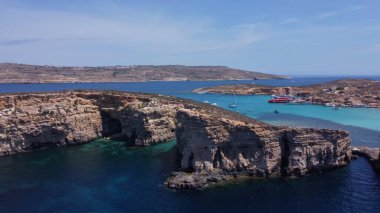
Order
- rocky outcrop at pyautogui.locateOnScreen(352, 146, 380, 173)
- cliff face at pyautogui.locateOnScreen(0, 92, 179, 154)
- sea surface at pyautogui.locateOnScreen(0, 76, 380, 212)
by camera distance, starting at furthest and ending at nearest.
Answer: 1. cliff face at pyautogui.locateOnScreen(0, 92, 179, 154)
2. rocky outcrop at pyautogui.locateOnScreen(352, 146, 380, 173)
3. sea surface at pyautogui.locateOnScreen(0, 76, 380, 212)

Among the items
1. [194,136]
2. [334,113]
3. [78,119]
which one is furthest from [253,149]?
[334,113]

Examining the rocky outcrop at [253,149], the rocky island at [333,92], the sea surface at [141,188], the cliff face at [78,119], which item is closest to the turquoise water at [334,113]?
the rocky island at [333,92]

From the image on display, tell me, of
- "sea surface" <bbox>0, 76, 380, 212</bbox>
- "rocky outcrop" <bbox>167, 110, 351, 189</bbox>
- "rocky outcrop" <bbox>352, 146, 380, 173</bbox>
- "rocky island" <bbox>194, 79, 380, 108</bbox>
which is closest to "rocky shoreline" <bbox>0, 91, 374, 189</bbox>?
"rocky outcrop" <bbox>167, 110, 351, 189</bbox>

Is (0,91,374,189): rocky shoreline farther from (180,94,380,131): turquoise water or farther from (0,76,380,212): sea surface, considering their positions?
(180,94,380,131): turquoise water

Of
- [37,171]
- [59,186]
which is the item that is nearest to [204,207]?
[59,186]

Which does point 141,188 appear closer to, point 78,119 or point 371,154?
point 78,119

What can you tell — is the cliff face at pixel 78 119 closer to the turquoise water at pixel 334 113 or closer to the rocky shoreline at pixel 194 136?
the rocky shoreline at pixel 194 136
